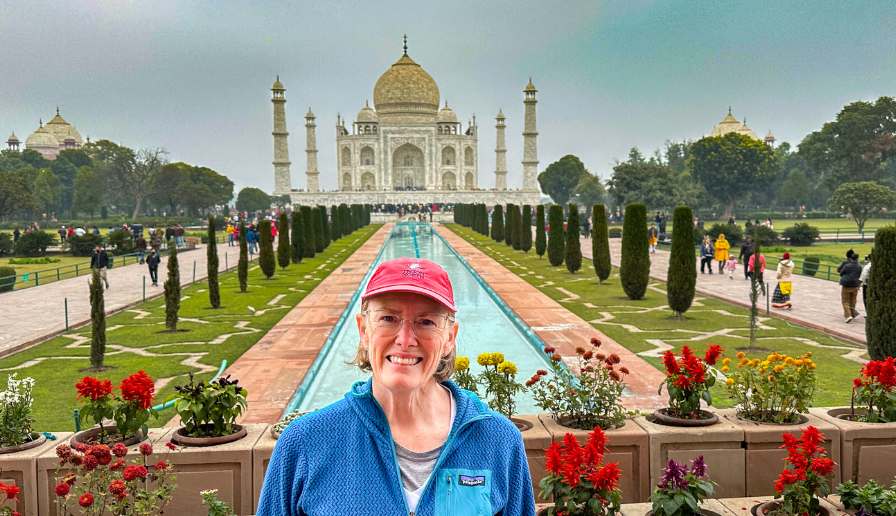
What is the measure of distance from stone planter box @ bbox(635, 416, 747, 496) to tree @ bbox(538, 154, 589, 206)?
6883cm

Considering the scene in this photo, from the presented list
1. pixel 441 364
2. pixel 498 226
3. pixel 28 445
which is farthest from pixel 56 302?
pixel 498 226

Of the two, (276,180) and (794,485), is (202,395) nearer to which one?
(794,485)

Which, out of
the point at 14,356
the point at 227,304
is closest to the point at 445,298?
the point at 14,356

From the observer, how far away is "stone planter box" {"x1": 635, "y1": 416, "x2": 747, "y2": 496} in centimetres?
396

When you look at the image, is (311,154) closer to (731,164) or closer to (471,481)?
(731,164)

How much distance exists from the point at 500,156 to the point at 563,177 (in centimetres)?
1061

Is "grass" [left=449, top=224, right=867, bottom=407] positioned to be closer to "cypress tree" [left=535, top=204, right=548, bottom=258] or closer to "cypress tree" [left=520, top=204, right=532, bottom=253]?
"cypress tree" [left=535, top=204, right=548, bottom=258]

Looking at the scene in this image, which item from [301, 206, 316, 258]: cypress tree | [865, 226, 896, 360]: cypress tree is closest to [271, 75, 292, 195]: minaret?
[301, 206, 316, 258]: cypress tree

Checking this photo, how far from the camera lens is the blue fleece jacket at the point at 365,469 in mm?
1586

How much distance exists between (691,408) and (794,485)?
1.09 m

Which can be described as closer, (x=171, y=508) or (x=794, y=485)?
(x=794, y=485)

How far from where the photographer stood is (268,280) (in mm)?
16750

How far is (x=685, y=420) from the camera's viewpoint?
13.4ft

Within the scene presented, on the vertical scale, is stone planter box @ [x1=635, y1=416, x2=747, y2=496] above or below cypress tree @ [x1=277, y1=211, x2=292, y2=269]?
below
